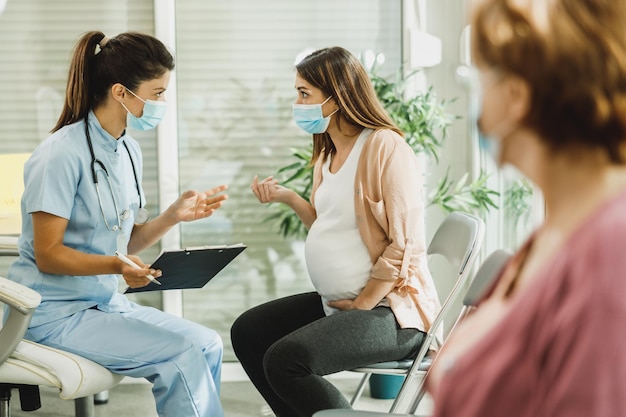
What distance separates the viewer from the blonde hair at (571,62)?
77 cm

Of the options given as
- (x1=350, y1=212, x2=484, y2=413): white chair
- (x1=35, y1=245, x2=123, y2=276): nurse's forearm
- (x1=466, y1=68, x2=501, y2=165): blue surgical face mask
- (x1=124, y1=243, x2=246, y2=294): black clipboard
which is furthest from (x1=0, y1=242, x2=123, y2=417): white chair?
(x1=466, y1=68, x2=501, y2=165): blue surgical face mask

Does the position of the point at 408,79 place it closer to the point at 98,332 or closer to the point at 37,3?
the point at 37,3

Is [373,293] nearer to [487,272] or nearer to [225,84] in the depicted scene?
[487,272]

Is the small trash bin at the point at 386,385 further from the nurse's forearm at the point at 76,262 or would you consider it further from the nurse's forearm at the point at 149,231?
the nurse's forearm at the point at 76,262

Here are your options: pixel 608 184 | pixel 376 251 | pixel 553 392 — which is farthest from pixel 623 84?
pixel 376 251

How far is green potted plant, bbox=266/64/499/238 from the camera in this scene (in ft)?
10.4

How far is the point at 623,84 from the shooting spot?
0.78 m

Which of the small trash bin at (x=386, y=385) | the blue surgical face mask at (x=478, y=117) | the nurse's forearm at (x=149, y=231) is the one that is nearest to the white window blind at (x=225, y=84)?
the small trash bin at (x=386, y=385)

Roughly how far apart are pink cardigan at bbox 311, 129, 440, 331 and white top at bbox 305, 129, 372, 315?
0.03 metres

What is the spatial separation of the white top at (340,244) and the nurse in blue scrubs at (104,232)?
1.09 ft

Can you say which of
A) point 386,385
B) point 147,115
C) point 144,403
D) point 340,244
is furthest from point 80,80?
point 386,385

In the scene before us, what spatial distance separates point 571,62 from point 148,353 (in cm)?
166

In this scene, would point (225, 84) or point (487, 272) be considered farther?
point (225, 84)

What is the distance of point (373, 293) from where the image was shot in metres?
2.20
